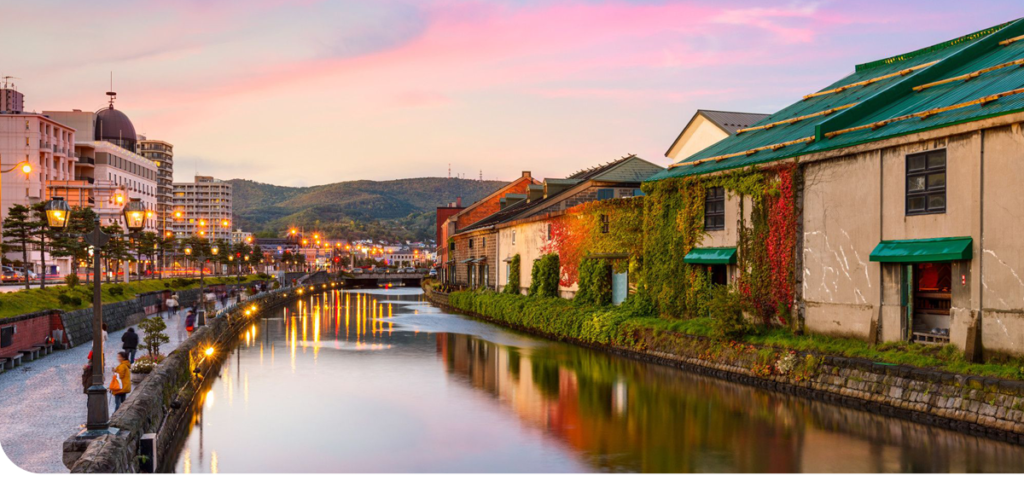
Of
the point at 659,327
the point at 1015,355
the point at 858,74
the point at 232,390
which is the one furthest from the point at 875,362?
the point at 232,390

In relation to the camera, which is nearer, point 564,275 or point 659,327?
point 659,327

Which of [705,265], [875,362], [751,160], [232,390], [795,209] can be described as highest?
[751,160]

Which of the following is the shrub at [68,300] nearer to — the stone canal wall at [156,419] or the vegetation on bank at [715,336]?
the stone canal wall at [156,419]

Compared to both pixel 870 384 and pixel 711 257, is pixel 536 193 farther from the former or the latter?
pixel 870 384

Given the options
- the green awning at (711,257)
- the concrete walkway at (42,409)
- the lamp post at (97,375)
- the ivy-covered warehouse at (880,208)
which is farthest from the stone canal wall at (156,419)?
the green awning at (711,257)

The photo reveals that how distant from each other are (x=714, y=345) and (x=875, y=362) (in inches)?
289

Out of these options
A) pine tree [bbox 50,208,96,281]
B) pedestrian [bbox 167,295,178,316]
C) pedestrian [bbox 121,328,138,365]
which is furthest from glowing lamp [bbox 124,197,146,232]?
pedestrian [bbox 167,295,178,316]

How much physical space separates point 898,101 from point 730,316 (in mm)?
8543

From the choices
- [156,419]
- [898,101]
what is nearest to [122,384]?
[156,419]

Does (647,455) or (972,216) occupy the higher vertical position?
(972,216)

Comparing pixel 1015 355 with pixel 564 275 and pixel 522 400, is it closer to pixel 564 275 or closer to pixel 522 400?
pixel 522 400

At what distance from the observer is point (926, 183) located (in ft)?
70.6

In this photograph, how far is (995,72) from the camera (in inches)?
906

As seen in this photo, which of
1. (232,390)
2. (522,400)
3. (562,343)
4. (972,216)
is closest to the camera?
(972,216)
